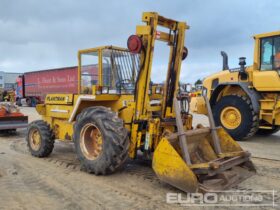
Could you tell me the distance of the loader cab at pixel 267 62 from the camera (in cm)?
848

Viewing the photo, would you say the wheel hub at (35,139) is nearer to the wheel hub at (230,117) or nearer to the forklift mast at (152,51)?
the forklift mast at (152,51)

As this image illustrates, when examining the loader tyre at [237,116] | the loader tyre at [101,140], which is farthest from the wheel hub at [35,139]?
the loader tyre at [237,116]

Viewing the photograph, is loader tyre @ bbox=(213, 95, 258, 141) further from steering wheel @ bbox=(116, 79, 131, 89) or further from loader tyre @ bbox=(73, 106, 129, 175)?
loader tyre @ bbox=(73, 106, 129, 175)

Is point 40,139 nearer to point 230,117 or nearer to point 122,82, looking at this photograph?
point 122,82

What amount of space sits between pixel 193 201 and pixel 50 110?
4056 mm

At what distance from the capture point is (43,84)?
27.3 meters

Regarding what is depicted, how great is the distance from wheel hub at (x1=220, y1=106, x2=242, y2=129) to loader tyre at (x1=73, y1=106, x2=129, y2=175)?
4.79 m

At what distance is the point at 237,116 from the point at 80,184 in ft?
17.9

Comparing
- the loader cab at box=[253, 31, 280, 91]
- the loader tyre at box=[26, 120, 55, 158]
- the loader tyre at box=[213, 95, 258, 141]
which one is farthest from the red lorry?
the loader tyre at box=[26, 120, 55, 158]

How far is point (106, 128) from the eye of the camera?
512 centimetres

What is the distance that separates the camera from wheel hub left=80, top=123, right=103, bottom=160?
18.2ft

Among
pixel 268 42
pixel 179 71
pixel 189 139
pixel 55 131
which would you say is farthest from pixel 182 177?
pixel 268 42

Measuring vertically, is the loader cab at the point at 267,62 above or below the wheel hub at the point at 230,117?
above

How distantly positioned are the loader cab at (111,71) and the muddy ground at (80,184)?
1.41 meters
